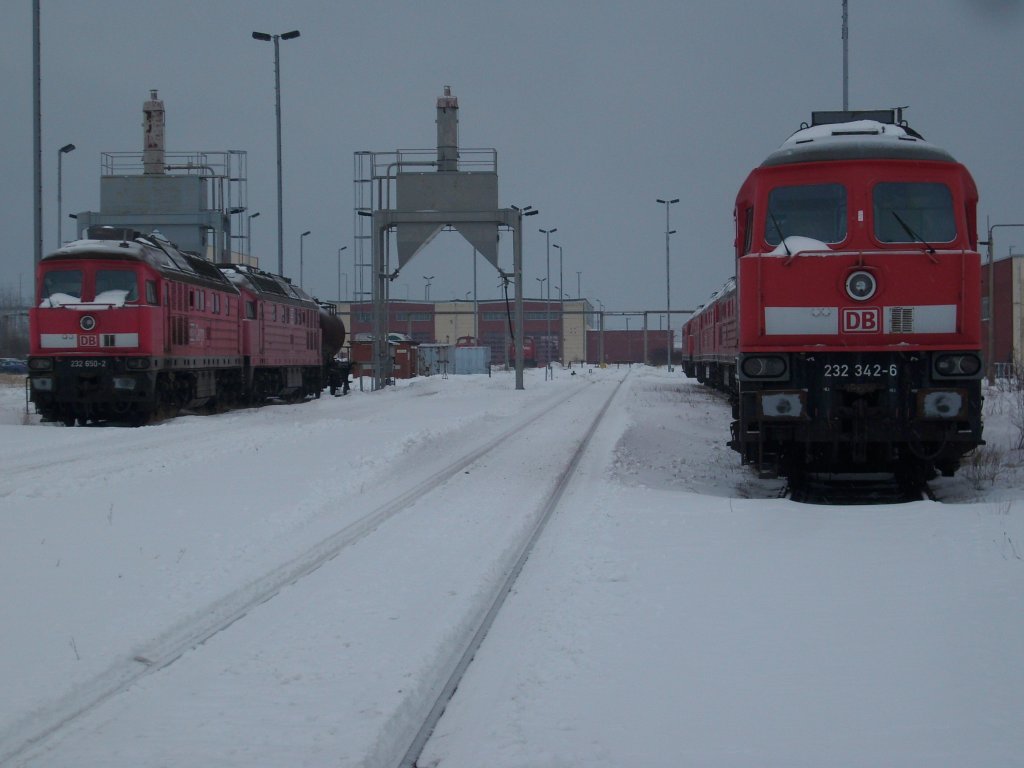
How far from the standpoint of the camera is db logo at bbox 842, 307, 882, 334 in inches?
408

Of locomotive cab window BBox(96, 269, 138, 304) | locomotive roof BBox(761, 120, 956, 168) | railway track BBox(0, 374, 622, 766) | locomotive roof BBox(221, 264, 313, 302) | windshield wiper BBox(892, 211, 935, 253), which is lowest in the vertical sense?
railway track BBox(0, 374, 622, 766)

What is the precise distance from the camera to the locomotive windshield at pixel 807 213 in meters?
10.7

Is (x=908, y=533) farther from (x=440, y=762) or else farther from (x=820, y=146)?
(x=440, y=762)

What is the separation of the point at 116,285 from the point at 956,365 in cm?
1706

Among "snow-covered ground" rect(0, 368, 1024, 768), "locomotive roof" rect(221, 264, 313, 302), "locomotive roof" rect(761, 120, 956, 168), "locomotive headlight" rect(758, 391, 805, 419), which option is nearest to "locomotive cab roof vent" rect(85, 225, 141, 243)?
"locomotive roof" rect(221, 264, 313, 302)

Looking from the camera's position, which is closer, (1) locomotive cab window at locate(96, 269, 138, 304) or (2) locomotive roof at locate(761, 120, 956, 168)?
(2) locomotive roof at locate(761, 120, 956, 168)

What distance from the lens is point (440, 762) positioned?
13.5 ft

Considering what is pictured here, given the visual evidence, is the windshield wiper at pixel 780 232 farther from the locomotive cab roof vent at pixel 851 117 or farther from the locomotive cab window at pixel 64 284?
the locomotive cab window at pixel 64 284

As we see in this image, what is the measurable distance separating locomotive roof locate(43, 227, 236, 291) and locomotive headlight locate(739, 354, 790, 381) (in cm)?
1527

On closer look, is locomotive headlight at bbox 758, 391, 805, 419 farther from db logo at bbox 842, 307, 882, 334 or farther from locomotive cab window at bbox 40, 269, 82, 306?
locomotive cab window at bbox 40, 269, 82, 306

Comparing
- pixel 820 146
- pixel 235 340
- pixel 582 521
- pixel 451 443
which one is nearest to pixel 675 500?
pixel 582 521

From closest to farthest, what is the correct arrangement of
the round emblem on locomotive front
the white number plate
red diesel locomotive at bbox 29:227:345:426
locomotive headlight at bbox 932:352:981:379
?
locomotive headlight at bbox 932:352:981:379 < the white number plate < the round emblem on locomotive front < red diesel locomotive at bbox 29:227:345:426

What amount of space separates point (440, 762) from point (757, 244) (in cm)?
782

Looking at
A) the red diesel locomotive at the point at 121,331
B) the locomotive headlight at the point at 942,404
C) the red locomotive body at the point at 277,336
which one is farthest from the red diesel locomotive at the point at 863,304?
the red locomotive body at the point at 277,336
